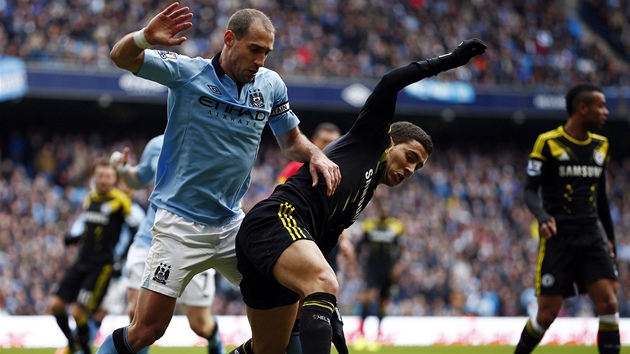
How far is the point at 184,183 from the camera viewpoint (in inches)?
217

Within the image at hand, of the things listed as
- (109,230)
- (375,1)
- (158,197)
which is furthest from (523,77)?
(158,197)

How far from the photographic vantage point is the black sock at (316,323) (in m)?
4.59

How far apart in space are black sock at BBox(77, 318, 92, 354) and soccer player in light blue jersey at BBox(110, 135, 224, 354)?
1.77m

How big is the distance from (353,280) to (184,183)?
1537cm

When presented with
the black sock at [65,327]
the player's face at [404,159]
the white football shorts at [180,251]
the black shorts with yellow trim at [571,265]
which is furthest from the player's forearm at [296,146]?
the black sock at [65,327]

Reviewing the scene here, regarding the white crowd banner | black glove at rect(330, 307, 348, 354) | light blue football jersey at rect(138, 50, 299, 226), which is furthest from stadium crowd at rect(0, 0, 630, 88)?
black glove at rect(330, 307, 348, 354)

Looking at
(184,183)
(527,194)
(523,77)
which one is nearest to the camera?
(184,183)

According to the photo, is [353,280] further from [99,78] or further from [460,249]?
[99,78]

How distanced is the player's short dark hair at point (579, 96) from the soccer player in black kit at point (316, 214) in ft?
8.54

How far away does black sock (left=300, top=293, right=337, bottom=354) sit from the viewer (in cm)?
459

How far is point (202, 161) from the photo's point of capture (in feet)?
18.0

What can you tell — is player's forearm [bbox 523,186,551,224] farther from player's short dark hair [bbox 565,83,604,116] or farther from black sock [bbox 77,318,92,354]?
black sock [bbox 77,318,92,354]

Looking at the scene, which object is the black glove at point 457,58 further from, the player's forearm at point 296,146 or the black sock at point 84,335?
the black sock at point 84,335

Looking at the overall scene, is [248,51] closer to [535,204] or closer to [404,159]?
[404,159]
